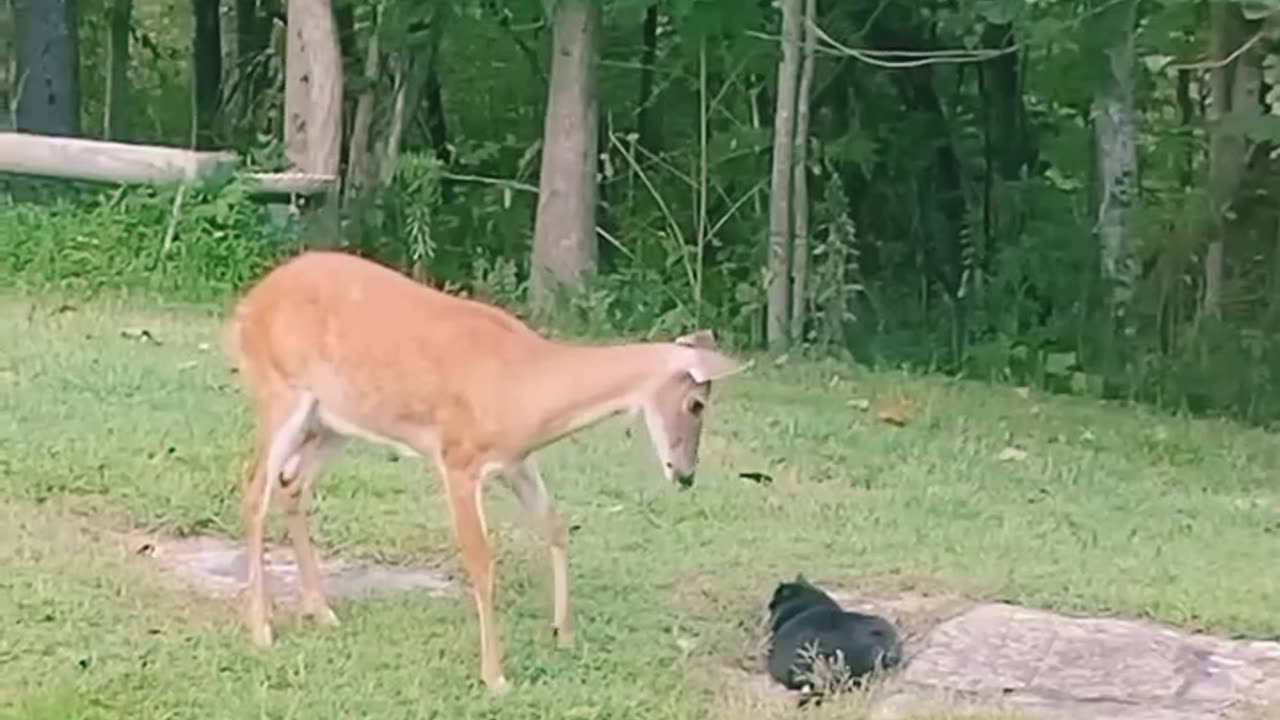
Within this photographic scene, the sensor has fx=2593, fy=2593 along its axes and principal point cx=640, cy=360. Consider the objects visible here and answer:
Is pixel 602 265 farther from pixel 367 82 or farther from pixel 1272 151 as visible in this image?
pixel 1272 151

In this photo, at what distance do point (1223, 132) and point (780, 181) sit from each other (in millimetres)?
2934

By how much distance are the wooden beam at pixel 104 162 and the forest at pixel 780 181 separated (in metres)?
0.10

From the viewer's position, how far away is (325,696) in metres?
5.45

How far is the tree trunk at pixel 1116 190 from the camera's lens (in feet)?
43.2

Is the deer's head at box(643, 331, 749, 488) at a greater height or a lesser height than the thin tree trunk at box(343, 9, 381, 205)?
lesser

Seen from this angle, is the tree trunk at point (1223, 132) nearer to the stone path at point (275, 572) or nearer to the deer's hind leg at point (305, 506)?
the stone path at point (275, 572)

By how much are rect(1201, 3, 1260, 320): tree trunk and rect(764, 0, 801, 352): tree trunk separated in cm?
264

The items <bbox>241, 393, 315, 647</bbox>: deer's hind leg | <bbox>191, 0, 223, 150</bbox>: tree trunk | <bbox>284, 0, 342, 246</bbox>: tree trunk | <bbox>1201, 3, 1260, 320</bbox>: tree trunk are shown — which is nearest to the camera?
<bbox>241, 393, 315, 647</bbox>: deer's hind leg

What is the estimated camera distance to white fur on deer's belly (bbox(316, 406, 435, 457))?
593 cm

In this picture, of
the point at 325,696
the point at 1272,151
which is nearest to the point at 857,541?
the point at 325,696

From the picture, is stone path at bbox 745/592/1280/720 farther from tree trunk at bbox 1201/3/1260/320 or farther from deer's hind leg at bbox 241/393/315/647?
→ tree trunk at bbox 1201/3/1260/320

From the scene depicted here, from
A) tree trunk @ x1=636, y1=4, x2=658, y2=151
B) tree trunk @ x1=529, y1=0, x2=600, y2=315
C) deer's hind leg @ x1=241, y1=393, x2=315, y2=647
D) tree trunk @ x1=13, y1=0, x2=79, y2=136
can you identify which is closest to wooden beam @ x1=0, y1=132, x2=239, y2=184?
tree trunk @ x1=529, y1=0, x2=600, y2=315

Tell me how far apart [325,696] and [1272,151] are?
384 inches

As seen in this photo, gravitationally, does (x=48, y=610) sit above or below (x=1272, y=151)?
below
